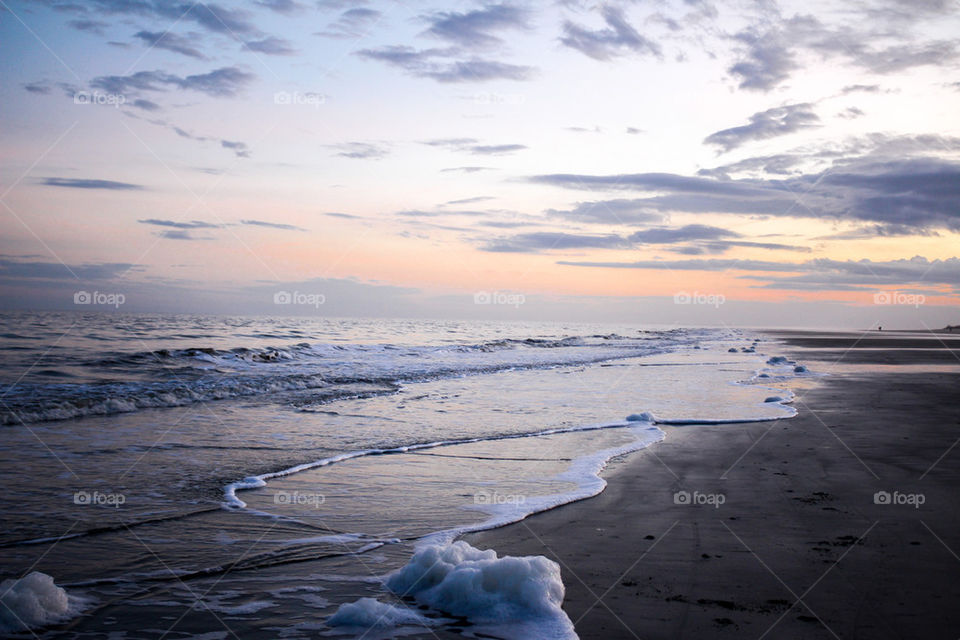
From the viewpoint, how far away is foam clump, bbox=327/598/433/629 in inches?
151

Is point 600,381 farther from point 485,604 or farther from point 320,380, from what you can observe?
point 485,604

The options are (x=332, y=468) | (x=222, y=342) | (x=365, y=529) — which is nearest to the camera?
(x=365, y=529)

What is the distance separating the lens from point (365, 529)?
5.80 meters

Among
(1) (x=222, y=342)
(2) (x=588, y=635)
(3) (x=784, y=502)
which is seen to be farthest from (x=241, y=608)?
(1) (x=222, y=342)

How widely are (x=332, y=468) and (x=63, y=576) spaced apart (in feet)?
13.1
